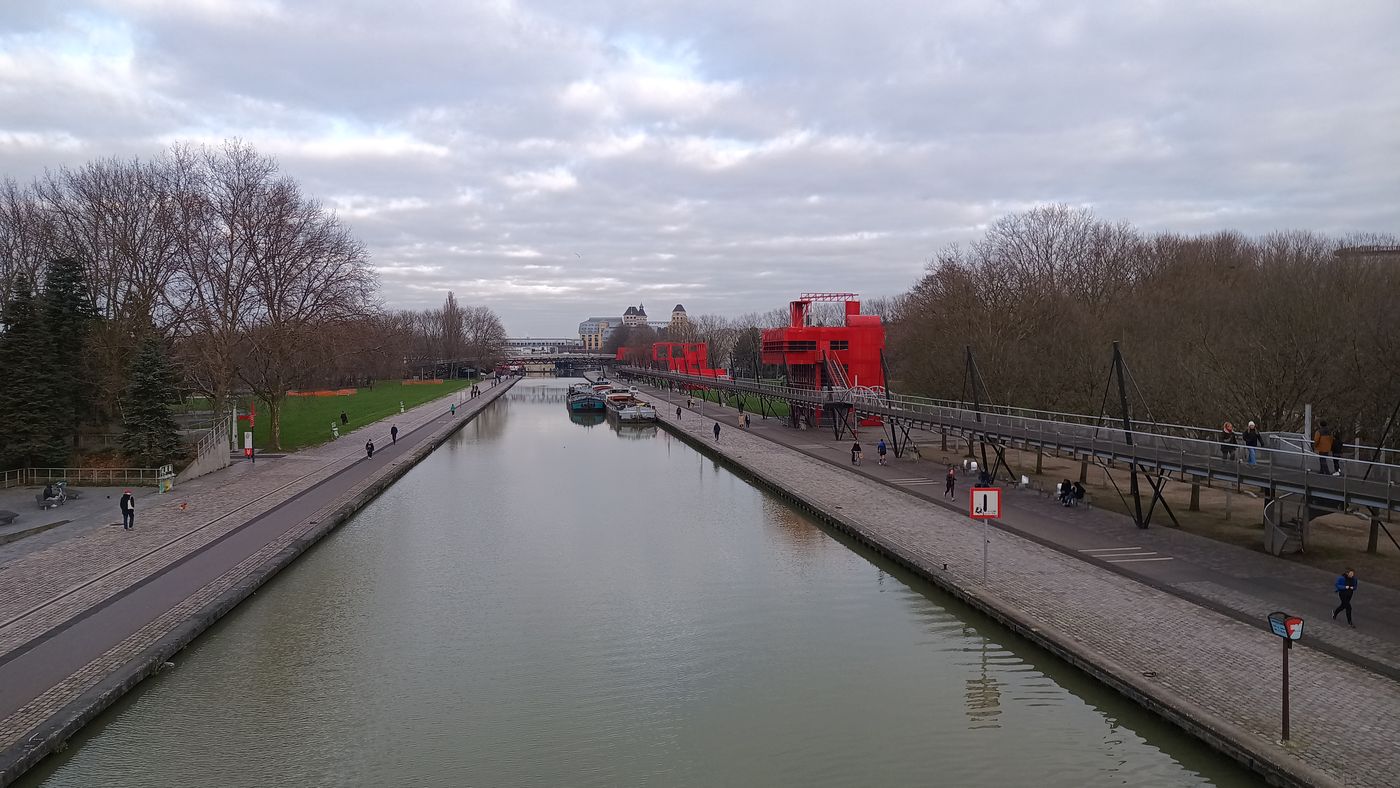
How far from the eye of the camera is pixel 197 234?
40281 mm

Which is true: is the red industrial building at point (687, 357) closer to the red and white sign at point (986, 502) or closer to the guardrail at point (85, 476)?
the guardrail at point (85, 476)

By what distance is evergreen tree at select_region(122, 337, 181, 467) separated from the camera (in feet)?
111

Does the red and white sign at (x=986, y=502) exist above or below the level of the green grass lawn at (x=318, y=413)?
above

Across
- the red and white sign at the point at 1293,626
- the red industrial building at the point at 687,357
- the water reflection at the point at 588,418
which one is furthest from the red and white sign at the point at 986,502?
the red industrial building at the point at 687,357

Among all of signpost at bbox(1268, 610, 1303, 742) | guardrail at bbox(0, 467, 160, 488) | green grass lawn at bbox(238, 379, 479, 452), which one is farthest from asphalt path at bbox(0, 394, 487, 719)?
green grass lawn at bbox(238, 379, 479, 452)

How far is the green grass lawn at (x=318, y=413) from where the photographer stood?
49.7 m

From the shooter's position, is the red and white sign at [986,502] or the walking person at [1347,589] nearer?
the walking person at [1347,589]

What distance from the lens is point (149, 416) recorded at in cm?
3416

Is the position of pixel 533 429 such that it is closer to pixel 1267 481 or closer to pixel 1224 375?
pixel 1224 375

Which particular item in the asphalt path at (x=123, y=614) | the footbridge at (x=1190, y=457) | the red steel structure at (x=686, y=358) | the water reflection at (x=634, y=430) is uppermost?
the red steel structure at (x=686, y=358)

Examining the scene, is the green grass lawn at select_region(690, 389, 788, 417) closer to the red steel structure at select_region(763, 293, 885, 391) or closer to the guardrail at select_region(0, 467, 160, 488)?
the red steel structure at select_region(763, 293, 885, 391)

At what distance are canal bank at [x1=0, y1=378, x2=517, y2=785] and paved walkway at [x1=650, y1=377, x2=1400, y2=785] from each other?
15842 millimetres

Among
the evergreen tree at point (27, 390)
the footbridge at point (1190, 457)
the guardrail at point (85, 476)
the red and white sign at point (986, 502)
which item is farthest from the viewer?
the evergreen tree at point (27, 390)

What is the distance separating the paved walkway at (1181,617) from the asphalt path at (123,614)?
1674cm
